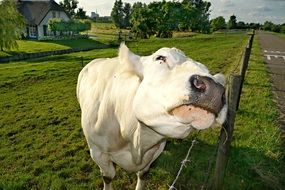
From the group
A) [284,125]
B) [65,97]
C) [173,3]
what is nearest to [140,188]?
[284,125]

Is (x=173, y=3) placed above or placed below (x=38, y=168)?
above

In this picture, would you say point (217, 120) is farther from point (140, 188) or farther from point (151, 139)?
point (140, 188)

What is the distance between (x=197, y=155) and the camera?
561cm

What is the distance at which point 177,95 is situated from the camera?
2131 mm

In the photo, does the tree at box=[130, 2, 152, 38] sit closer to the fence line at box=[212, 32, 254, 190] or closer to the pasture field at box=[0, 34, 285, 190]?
the pasture field at box=[0, 34, 285, 190]

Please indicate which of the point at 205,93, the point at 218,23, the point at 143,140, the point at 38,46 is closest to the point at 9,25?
the point at 38,46

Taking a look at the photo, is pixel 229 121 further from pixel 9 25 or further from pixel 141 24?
pixel 141 24

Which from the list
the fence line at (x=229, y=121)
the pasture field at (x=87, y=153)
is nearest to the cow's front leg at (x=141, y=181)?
the pasture field at (x=87, y=153)

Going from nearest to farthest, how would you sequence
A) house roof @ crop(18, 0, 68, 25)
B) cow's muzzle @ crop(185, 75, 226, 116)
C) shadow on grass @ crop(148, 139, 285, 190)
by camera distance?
cow's muzzle @ crop(185, 75, 226, 116) < shadow on grass @ crop(148, 139, 285, 190) < house roof @ crop(18, 0, 68, 25)

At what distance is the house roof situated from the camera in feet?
178

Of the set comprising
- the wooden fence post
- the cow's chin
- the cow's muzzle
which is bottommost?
the wooden fence post

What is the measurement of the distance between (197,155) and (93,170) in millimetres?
1845

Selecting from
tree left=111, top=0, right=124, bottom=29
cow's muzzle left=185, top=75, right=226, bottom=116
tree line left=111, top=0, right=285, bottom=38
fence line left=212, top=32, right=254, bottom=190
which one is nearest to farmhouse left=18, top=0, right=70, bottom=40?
tree line left=111, top=0, right=285, bottom=38

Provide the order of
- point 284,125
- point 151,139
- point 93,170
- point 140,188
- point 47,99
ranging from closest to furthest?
point 151,139, point 140,188, point 93,170, point 284,125, point 47,99
